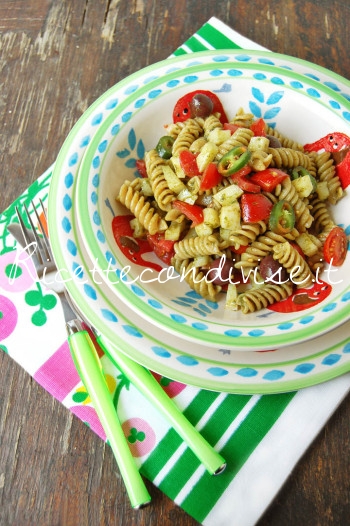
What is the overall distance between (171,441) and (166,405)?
0.48ft

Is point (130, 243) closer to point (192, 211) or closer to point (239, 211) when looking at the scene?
point (192, 211)

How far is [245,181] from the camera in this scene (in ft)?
7.07

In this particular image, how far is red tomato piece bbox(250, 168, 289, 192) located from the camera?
2.16m

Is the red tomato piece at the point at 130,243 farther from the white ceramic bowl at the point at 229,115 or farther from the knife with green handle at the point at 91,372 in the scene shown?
the knife with green handle at the point at 91,372

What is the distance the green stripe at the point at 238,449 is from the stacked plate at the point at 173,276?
6.4 inches

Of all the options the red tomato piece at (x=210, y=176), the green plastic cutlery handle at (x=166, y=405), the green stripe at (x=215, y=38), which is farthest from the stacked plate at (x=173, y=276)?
the green stripe at (x=215, y=38)

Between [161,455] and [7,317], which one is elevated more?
[7,317]

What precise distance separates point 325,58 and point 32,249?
216 cm

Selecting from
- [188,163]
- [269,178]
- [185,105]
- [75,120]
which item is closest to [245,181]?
[269,178]

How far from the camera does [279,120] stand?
2504mm

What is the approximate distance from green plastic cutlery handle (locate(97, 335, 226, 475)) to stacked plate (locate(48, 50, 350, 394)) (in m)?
0.16

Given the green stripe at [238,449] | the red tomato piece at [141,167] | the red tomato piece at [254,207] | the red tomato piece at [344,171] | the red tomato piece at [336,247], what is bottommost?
the green stripe at [238,449]

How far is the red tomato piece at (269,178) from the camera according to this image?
216 centimetres

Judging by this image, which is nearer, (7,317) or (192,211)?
(192,211)
